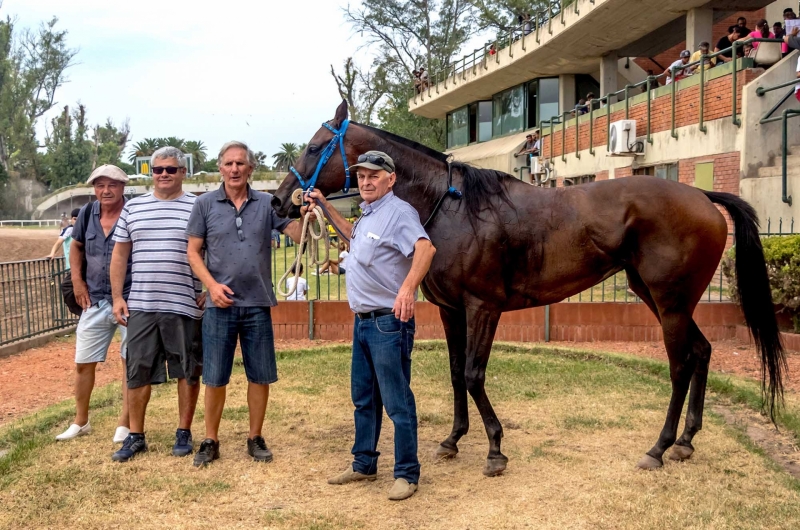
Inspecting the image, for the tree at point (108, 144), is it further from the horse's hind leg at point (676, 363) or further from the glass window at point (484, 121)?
the horse's hind leg at point (676, 363)

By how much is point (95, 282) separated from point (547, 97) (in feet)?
87.5

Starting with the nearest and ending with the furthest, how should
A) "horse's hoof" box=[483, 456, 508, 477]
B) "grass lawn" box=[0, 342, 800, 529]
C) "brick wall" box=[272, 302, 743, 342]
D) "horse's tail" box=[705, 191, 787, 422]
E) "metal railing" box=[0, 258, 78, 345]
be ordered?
"grass lawn" box=[0, 342, 800, 529] → "horse's hoof" box=[483, 456, 508, 477] → "horse's tail" box=[705, 191, 787, 422] → "brick wall" box=[272, 302, 743, 342] → "metal railing" box=[0, 258, 78, 345]

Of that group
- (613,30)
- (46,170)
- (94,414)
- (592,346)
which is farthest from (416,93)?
(46,170)

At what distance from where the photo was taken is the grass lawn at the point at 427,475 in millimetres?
4102

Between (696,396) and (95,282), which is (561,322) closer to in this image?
(696,396)

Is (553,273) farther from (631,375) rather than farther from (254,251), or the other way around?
(631,375)

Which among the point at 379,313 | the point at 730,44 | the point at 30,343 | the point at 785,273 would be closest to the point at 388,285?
the point at 379,313

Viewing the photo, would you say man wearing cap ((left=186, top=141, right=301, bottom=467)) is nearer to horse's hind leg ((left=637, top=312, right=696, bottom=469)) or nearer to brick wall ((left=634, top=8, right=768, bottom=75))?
horse's hind leg ((left=637, top=312, right=696, bottom=469))

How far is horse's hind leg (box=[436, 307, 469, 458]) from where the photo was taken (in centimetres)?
525

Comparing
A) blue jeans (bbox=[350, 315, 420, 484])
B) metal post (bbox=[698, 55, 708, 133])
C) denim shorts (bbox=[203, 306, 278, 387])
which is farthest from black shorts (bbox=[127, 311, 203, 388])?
metal post (bbox=[698, 55, 708, 133])

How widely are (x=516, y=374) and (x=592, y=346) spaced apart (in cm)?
197

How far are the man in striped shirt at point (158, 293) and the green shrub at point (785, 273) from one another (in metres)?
6.41

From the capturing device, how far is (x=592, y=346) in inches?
367

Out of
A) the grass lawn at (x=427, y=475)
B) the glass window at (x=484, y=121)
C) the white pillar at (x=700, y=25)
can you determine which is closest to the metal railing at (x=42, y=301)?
the grass lawn at (x=427, y=475)
